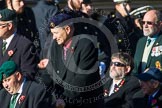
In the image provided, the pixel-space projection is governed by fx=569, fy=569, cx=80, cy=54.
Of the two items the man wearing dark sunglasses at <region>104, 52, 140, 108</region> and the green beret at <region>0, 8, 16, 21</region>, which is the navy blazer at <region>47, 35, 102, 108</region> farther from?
the green beret at <region>0, 8, 16, 21</region>

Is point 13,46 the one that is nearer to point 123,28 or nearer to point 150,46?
point 150,46

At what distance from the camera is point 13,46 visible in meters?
6.39

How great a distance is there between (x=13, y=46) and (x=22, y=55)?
6.9 inches

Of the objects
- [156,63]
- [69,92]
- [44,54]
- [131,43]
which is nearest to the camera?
[69,92]

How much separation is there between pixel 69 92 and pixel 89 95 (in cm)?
20

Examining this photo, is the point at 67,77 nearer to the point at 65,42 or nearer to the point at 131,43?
the point at 65,42

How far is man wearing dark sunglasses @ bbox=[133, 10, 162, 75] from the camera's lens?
725 cm

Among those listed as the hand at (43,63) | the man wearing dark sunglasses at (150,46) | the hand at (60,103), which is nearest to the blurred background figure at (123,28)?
the man wearing dark sunglasses at (150,46)

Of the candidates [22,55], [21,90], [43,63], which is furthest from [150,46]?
[21,90]

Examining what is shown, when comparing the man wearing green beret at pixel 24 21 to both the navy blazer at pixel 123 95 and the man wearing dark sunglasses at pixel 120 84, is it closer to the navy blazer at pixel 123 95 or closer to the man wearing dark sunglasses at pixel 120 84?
the man wearing dark sunglasses at pixel 120 84

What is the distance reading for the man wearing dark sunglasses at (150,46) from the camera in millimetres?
7250

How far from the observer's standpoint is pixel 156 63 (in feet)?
23.7

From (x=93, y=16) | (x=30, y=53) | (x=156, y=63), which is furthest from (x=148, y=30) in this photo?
(x=30, y=53)

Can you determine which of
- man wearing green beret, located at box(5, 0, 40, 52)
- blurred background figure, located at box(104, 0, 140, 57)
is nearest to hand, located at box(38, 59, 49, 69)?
man wearing green beret, located at box(5, 0, 40, 52)
